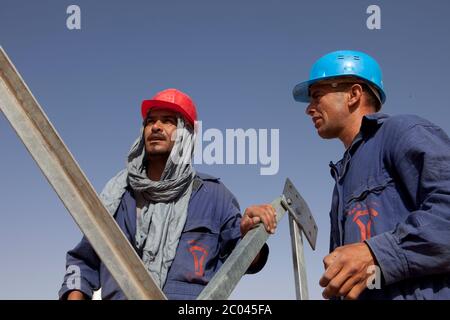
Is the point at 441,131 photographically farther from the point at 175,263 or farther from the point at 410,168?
the point at 175,263

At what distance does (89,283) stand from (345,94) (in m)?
1.99

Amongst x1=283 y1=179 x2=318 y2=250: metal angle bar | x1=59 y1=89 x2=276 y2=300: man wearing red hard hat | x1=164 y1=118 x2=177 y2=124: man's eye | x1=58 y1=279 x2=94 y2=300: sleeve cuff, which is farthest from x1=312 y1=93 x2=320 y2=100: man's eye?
x1=58 y1=279 x2=94 y2=300: sleeve cuff

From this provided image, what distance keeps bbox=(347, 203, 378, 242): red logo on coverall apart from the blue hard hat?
1.05 metres

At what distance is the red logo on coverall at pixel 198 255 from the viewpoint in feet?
10.4

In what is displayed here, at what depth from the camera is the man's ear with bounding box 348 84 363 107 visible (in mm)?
3012

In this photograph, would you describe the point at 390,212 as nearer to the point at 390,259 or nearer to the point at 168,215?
the point at 390,259

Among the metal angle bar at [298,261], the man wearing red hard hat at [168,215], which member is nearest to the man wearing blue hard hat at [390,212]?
the metal angle bar at [298,261]

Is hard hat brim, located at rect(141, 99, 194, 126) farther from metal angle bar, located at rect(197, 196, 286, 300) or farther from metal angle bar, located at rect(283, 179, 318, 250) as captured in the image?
metal angle bar, located at rect(197, 196, 286, 300)

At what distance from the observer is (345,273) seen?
187 centimetres

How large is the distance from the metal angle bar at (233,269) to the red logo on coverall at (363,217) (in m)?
0.43

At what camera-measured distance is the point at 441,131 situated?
2.18m

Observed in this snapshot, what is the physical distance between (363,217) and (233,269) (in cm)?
81

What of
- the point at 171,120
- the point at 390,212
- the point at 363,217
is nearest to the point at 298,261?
the point at 363,217
